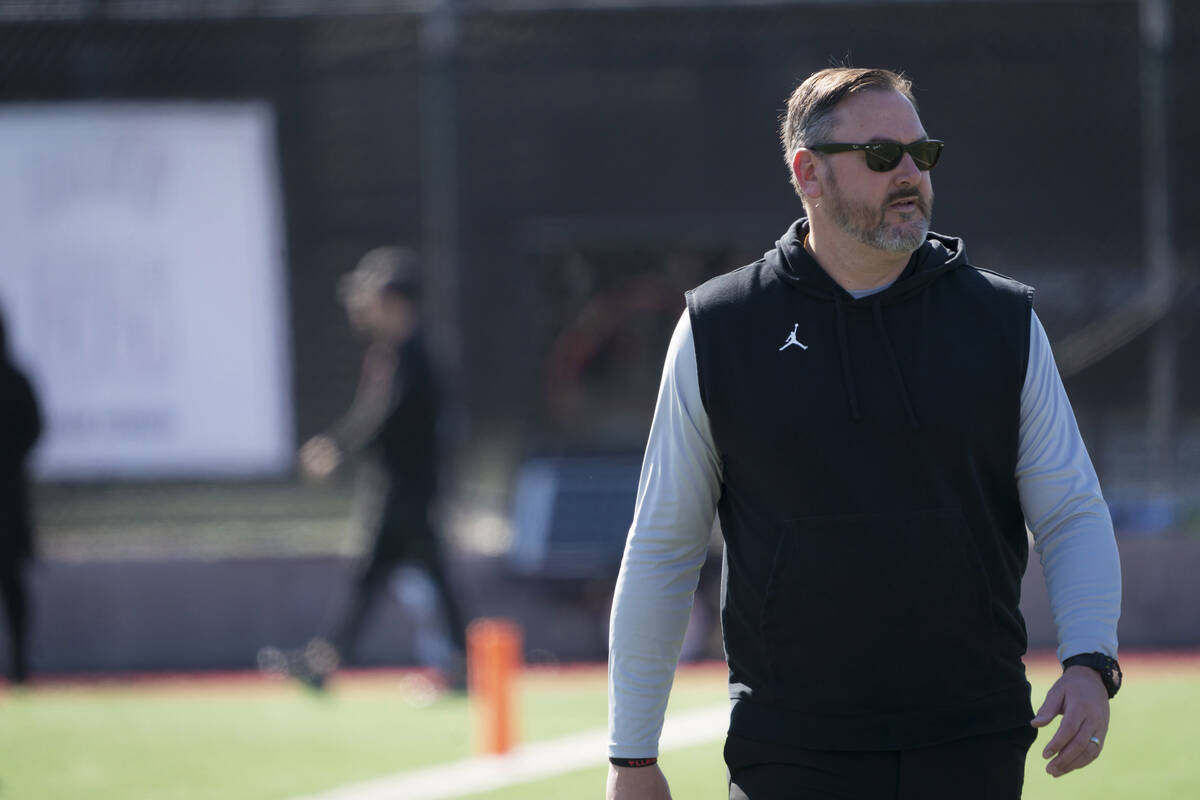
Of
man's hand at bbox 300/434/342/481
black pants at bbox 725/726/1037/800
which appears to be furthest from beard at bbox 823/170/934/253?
man's hand at bbox 300/434/342/481

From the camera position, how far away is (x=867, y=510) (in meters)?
2.92

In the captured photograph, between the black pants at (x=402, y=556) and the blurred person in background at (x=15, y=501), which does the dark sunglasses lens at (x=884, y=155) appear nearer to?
the black pants at (x=402, y=556)

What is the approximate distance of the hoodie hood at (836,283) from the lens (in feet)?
10.0

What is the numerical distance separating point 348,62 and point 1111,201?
5.02m

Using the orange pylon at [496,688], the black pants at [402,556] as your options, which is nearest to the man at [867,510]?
the orange pylon at [496,688]

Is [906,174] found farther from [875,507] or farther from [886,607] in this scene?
[886,607]

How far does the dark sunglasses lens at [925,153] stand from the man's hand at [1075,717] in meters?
0.95

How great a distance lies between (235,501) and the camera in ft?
36.1

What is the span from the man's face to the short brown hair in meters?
0.02

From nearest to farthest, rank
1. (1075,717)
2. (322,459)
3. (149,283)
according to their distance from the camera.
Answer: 1. (1075,717)
2. (322,459)
3. (149,283)

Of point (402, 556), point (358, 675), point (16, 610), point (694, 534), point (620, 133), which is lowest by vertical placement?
point (358, 675)

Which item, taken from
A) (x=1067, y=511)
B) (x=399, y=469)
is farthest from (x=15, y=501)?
(x=1067, y=511)

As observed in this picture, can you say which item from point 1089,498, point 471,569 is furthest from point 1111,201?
point 1089,498

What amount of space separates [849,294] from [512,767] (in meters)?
4.46
